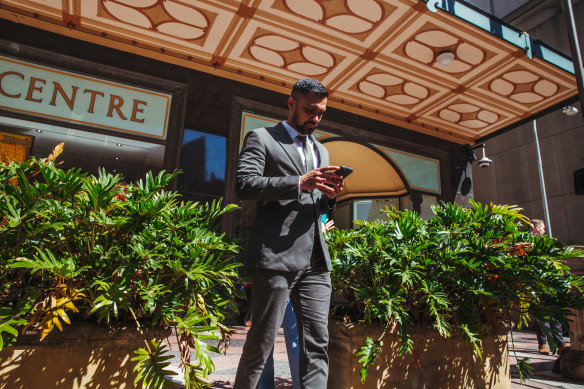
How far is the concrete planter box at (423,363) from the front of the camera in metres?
2.35

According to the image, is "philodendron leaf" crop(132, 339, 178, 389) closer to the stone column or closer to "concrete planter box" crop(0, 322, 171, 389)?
"concrete planter box" crop(0, 322, 171, 389)

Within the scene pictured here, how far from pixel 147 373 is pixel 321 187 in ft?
A: 3.84

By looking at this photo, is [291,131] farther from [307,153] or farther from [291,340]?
[291,340]

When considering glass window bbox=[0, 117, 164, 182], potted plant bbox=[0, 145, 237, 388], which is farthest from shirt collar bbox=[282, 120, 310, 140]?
glass window bbox=[0, 117, 164, 182]

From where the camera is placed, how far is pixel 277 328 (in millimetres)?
1730

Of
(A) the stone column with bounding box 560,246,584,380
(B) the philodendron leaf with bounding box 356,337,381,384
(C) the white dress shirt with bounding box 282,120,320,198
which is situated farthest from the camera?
(A) the stone column with bounding box 560,246,584,380

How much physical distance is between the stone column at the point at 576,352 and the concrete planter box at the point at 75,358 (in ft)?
12.9

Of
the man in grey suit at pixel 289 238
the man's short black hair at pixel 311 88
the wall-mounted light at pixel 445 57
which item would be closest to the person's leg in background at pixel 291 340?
the man in grey suit at pixel 289 238

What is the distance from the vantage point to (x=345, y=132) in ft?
28.9

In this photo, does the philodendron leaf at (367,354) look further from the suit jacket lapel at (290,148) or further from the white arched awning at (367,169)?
the white arched awning at (367,169)

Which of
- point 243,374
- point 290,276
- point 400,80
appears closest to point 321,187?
point 290,276

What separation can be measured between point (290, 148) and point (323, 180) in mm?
437

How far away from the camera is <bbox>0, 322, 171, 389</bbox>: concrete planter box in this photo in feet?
5.26

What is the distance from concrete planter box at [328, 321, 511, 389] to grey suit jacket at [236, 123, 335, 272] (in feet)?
2.69
